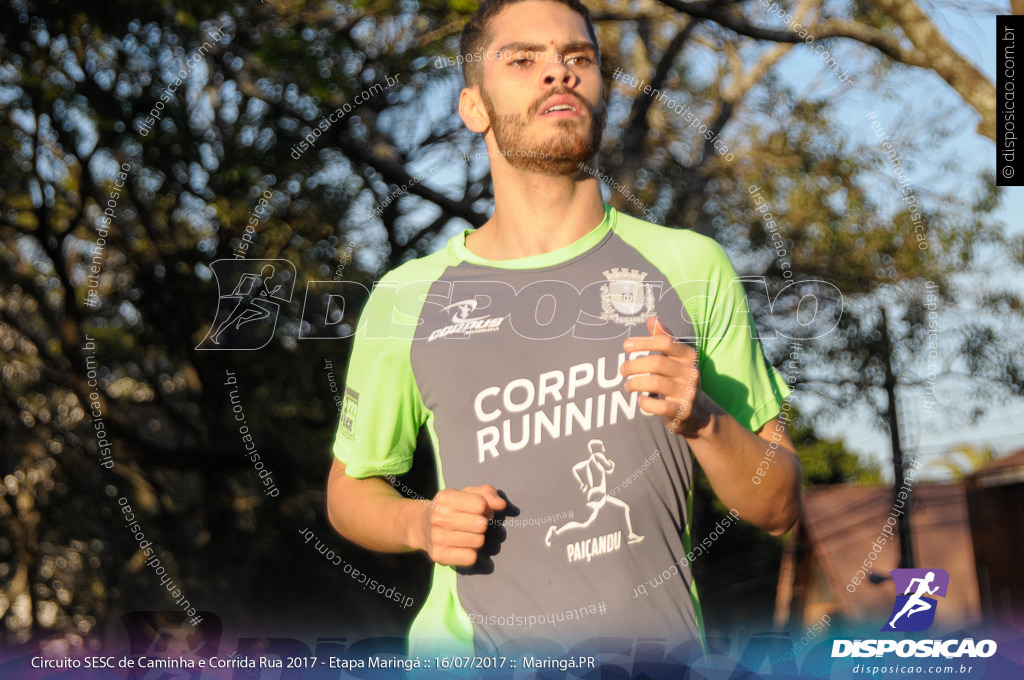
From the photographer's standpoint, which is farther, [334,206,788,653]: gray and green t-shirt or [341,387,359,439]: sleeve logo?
[341,387,359,439]: sleeve logo

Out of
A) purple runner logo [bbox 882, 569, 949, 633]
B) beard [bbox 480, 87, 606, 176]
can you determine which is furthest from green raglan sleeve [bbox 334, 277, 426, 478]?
purple runner logo [bbox 882, 569, 949, 633]

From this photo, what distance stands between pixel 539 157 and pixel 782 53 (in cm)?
515

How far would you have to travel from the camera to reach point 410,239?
7.61m

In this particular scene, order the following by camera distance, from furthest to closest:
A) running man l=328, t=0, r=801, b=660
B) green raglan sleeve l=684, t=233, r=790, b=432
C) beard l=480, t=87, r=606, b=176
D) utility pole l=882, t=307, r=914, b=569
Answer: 1. utility pole l=882, t=307, r=914, b=569
2. beard l=480, t=87, r=606, b=176
3. green raglan sleeve l=684, t=233, r=790, b=432
4. running man l=328, t=0, r=801, b=660

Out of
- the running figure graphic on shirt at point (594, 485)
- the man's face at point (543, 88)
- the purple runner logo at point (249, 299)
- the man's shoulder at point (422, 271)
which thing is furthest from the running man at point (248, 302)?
the running figure graphic on shirt at point (594, 485)

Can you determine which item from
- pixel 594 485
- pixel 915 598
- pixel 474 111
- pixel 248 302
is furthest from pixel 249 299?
pixel 915 598

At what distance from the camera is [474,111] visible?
2.68 meters

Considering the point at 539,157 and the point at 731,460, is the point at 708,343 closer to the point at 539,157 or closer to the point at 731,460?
the point at 731,460

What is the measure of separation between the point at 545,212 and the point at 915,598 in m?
1.74

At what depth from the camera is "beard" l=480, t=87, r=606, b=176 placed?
2484mm

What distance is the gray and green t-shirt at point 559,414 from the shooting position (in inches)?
89.0

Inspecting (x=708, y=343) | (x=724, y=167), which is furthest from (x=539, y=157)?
Result: (x=724, y=167)

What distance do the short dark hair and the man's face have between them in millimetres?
21

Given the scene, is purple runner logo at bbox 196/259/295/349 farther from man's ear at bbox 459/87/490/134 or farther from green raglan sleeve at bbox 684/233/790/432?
green raglan sleeve at bbox 684/233/790/432
